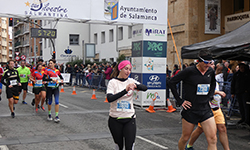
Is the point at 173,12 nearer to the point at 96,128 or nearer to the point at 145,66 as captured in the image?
the point at 145,66

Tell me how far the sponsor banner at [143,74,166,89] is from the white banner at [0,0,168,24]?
2295mm

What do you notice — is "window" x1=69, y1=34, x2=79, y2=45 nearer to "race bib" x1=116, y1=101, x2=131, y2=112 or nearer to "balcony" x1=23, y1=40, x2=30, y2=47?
"balcony" x1=23, y1=40, x2=30, y2=47

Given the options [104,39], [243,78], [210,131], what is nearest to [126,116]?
[210,131]

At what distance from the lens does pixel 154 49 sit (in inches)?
549

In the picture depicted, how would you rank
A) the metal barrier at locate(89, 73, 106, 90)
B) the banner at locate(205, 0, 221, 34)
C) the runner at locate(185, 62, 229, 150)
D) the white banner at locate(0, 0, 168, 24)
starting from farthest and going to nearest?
the banner at locate(205, 0, 221, 34), the metal barrier at locate(89, 73, 106, 90), the white banner at locate(0, 0, 168, 24), the runner at locate(185, 62, 229, 150)

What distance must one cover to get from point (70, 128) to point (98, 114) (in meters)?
2.86

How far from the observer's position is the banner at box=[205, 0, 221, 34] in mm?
24328

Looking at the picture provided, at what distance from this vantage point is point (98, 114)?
12148 millimetres

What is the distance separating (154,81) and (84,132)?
19.0 feet

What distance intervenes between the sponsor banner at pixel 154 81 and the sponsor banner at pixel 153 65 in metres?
0.21

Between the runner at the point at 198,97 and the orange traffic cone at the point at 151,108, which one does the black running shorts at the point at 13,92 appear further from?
the runner at the point at 198,97

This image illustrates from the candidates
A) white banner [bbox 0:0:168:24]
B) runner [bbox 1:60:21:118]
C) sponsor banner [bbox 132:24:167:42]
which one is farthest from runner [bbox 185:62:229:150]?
white banner [bbox 0:0:168:24]

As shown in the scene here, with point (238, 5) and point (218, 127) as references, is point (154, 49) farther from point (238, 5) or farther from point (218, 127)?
point (238, 5)

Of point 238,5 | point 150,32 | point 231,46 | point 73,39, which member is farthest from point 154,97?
point 73,39
